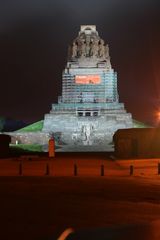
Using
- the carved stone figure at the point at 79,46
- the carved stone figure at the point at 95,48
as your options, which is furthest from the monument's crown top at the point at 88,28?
the carved stone figure at the point at 95,48

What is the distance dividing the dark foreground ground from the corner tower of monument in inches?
2524

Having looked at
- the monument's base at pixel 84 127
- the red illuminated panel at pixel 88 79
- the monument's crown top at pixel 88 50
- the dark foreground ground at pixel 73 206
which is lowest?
the dark foreground ground at pixel 73 206

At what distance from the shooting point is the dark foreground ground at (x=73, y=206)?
10.4 meters

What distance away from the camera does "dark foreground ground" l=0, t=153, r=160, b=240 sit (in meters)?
10.4

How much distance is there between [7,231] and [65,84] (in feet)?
307

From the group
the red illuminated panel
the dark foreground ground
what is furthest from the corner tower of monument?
the dark foreground ground

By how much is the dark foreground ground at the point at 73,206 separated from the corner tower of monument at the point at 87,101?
210 ft

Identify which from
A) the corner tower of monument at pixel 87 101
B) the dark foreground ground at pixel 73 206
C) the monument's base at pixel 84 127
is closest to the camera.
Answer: the dark foreground ground at pixel 73 206

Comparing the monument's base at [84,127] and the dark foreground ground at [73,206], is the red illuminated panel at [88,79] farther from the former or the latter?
the dark foreground ground at [73,206]

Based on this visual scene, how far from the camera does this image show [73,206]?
47.5 ft

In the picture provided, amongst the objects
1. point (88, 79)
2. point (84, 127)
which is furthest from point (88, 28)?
point (84, 127)

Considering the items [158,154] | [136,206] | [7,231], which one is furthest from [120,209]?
[158,154]

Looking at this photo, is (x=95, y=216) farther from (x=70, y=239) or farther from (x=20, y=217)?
(x=70, y=239)

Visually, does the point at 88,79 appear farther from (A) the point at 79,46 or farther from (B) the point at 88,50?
(A) the point at 79,46
